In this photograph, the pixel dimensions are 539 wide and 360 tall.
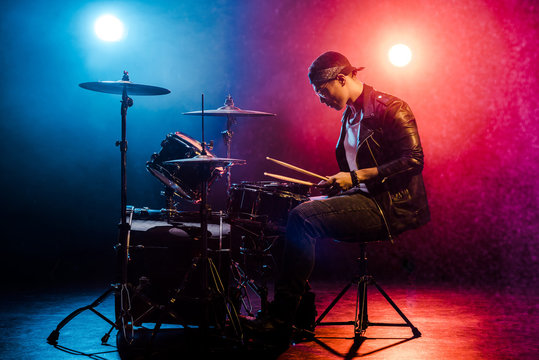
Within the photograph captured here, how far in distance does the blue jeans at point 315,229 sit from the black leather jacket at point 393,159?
0.27 ft

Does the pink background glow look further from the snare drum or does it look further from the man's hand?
the man's hand

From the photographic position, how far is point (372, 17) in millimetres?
5258

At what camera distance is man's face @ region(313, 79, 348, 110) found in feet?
9.59

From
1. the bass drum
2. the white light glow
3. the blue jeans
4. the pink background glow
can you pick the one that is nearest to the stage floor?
the blue jeans

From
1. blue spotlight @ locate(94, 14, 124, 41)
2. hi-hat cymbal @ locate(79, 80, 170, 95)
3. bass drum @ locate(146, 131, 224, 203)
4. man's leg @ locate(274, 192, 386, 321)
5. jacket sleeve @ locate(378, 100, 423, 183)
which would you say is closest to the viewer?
man's leg @ locate(274, 192, 386, 321)

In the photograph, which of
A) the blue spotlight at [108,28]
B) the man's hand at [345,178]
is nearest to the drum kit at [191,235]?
the man's hand at [345,178]

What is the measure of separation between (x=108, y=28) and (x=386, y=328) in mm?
3821

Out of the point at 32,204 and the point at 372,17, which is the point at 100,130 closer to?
the point at 32,204

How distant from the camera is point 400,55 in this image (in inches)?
206

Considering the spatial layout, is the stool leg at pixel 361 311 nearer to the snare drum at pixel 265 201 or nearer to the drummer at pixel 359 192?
the drummer at pixel 359 192

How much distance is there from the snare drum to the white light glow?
8.09 ft

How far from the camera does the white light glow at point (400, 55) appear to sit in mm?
5230

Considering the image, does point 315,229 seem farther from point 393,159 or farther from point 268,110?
point 268,110

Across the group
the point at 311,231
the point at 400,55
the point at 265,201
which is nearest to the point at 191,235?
the point at 265,201
